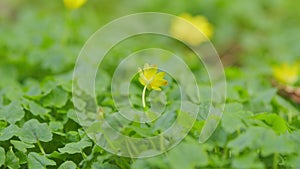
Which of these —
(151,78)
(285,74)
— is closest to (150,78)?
(151,78)

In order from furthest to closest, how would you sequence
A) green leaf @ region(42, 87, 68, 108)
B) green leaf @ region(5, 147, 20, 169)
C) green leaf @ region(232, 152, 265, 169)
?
1. green leaf @ region(42, 87, 68, 108)
2. green leaf @ region(5, 147, 20, 169)
3. green leaf @ region(232, 152, 265, 169)

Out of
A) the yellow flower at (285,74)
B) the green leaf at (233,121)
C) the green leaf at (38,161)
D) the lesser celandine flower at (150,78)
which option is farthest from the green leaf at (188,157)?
the yellow flower at (285,74)

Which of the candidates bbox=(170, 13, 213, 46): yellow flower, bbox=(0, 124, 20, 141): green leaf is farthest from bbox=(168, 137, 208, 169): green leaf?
bbox=(170, 13, 213, 46): yellow flower

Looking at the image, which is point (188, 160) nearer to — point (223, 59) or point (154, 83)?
point (154, 83)

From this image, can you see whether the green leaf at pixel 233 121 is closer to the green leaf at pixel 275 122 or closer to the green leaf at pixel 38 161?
the green leaf at pixel 275 122

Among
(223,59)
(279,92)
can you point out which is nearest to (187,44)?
(223,59)

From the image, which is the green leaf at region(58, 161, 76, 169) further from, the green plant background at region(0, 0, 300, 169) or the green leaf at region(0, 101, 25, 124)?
the green leaf at region(0, 101, 25, 124)
